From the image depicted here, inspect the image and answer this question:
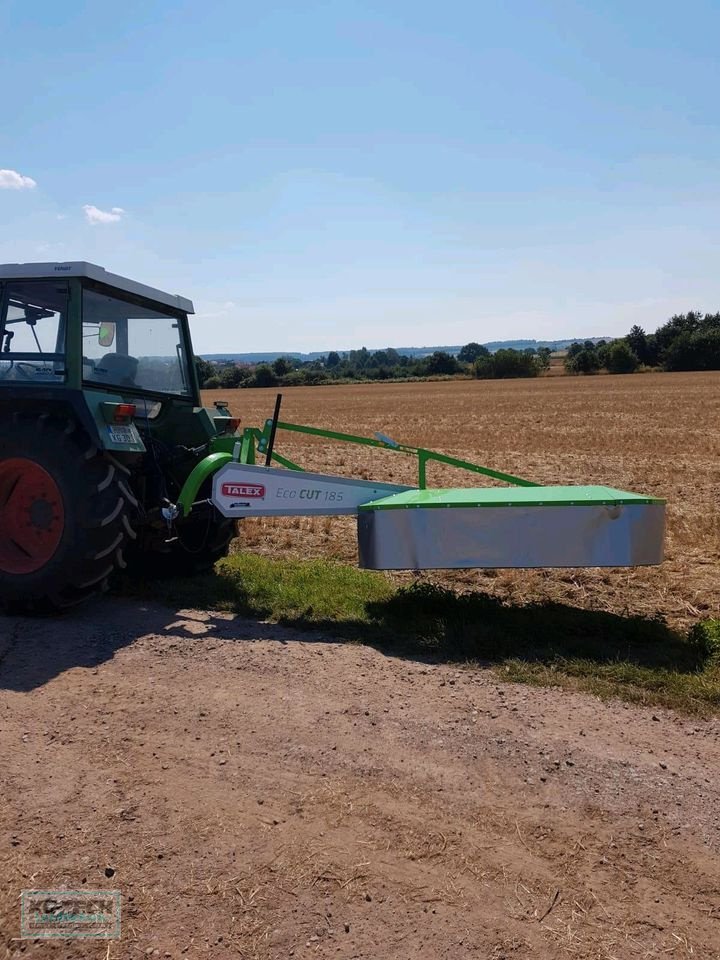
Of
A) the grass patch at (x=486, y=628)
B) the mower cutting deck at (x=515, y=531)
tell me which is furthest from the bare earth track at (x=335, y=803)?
the mower cutting deck at (x=515, y=531)

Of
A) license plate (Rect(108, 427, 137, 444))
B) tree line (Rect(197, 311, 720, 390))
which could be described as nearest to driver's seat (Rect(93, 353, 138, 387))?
license plate (Rect(108, 427, 137, 444))

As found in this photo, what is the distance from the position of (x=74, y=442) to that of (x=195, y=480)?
79 cm

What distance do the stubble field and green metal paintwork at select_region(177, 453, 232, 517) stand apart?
1793 mm

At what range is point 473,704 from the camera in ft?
11.6

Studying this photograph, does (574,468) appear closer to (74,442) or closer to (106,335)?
(106,335)

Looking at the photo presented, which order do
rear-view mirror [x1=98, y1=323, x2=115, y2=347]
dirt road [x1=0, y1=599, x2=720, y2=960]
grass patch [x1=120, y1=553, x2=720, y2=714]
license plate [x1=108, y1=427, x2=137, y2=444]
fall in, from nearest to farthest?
dirt road [x1=0, y1=599, x2=720, y2=960] → grass patch [x1=120, y1=553, x2=720, y2=714] → license plate [x1=108, y1=427, x2=137, y2=444] → rear-view mirror [x1=98, y1=323, x2=115, y2=347]

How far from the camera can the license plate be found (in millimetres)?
4903

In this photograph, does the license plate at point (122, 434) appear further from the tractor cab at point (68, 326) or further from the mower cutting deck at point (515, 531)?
the mower cutting deck at point (515, 531)

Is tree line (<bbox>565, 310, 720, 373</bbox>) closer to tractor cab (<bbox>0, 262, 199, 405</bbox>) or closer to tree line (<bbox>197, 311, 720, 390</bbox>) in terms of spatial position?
tree line (<bbox>197, 311, 720, 390</bbox>)

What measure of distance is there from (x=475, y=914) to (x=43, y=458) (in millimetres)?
3776

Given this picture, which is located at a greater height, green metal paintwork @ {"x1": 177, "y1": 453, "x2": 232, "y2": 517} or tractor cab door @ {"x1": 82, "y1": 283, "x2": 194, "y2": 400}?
tractor cab door @ {"x1": 82, "y1": 283, "x2": 194, "y2": 400}

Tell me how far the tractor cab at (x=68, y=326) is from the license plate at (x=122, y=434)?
0.39 metres

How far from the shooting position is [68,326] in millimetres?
5055

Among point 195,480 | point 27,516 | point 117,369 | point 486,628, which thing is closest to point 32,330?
point 117,369
